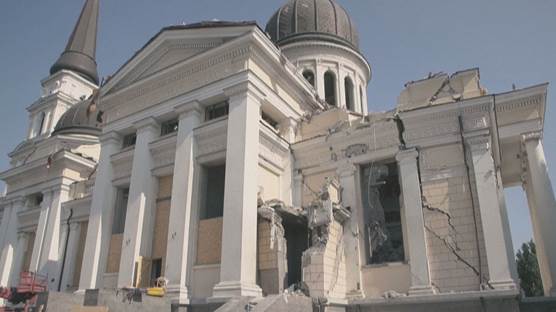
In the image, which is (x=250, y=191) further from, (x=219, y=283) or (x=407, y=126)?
(x=407, y=126)

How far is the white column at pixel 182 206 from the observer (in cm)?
1434

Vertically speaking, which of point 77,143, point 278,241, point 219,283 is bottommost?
point 219,283

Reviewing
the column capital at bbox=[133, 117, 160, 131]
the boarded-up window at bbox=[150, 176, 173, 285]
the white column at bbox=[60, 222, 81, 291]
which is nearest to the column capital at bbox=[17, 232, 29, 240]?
the white column at bbox=[60, 222, 81, 291]

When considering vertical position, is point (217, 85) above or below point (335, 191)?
above

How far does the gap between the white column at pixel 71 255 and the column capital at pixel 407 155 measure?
16.8m

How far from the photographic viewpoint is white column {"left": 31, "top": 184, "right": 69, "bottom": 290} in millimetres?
22109

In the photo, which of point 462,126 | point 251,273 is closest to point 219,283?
point 251,273

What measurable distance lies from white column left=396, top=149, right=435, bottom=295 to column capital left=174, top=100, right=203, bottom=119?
7.63 meters

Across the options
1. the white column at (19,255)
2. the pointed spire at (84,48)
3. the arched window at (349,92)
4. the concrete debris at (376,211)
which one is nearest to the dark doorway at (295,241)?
the concrete debris at (376,211)

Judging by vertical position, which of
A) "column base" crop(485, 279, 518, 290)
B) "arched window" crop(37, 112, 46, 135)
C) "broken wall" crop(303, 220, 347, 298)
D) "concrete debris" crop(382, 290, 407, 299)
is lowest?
"concrete debris" crop(382, 290, 407, 299)

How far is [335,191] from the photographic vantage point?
15.3 metres

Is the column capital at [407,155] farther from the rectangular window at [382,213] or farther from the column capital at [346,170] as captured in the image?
the column capital at [346,170]

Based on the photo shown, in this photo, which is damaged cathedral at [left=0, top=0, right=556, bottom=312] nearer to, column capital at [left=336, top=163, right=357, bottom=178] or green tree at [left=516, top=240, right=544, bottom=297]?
column capital at [left=336, top=163, right=357, bottom=178]

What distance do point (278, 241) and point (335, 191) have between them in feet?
9.59
